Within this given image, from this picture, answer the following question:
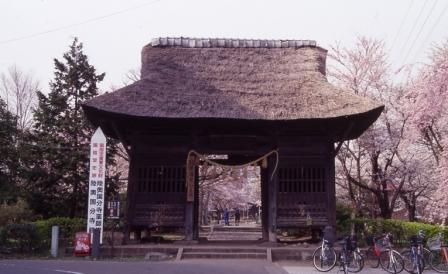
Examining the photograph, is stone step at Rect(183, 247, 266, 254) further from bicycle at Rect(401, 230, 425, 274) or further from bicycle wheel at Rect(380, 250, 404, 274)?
bicycle at Rect(401, 230, 425, 274)

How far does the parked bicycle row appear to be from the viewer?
12.1 metres

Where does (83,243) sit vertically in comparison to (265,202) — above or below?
below

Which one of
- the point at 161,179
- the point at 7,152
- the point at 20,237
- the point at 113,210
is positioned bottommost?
the point at 20,237

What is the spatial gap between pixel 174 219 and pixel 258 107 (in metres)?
4.66

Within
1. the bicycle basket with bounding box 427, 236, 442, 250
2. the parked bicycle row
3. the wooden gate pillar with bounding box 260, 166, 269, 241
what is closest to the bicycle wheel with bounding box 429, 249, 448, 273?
the parked bicycle row

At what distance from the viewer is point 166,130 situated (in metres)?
16.6

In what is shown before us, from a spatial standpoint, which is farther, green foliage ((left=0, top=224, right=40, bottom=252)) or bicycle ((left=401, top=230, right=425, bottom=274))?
green foliage ((left=0, top=224, right=40, bottom=252))

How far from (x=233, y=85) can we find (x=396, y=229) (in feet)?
25.7

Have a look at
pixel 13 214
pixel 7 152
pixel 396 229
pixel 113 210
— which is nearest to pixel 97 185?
pixel 113 210

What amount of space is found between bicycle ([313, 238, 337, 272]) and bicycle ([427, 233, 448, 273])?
8.75 feet

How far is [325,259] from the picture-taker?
1278 cm

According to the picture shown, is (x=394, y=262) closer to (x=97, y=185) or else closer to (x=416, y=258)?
(x=416, y=258)

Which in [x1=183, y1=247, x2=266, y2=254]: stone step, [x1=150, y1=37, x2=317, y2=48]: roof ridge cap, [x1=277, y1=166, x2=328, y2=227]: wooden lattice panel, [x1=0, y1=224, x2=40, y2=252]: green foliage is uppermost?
[x1=150, y1=37, x2=317, y2=48]: roof ridge cap

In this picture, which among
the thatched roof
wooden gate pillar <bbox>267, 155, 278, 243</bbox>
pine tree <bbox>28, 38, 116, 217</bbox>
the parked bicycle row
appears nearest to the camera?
the parked bicycle row
